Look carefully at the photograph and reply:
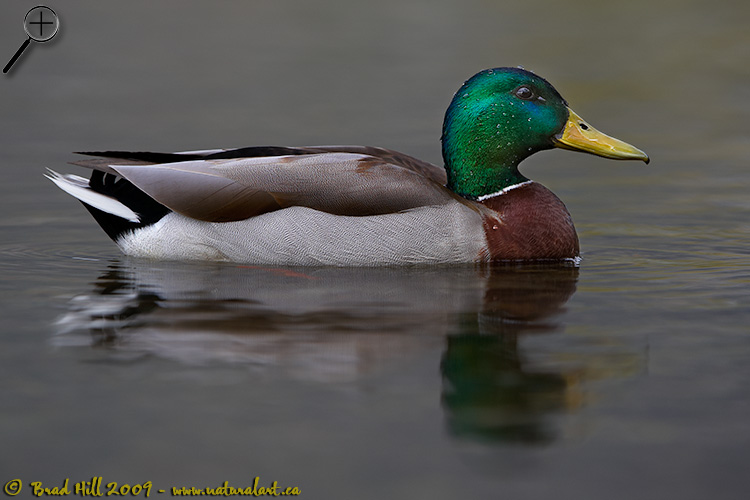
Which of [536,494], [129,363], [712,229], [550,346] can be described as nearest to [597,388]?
[550,346]

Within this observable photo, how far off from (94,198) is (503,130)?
2.82 m

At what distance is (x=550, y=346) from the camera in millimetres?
5812

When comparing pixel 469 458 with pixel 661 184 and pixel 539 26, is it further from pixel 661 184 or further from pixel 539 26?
pixel 539 26

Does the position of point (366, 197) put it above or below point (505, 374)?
above

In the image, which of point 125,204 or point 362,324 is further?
point 125,204

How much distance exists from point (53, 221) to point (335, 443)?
550cm

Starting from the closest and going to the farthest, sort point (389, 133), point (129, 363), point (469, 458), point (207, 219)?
1. point (469, 458)
2. point (129, 363)
3. point (207, 219)
4. point (389, 133)

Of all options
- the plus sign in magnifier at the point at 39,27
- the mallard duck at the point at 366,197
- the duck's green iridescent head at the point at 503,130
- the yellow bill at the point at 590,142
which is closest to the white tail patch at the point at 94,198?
the mallard duck at the point at 366,197

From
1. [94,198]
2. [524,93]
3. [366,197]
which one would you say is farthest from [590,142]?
[94,198]

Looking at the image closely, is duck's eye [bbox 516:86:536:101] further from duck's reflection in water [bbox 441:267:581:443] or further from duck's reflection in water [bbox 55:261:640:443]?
duck's reflection in water [bbox 441:267:581:443]

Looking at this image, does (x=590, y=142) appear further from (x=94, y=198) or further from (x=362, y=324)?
(x=94, y=198)

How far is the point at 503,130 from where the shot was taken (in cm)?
807

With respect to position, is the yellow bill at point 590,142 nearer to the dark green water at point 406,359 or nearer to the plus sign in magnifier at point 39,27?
the dark green water at point 406,359

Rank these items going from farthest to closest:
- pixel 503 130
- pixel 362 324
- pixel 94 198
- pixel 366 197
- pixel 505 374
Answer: pixel 94 198, pixel 503 130, pixel 366 197, pixel 362 324, pixel 505 374
